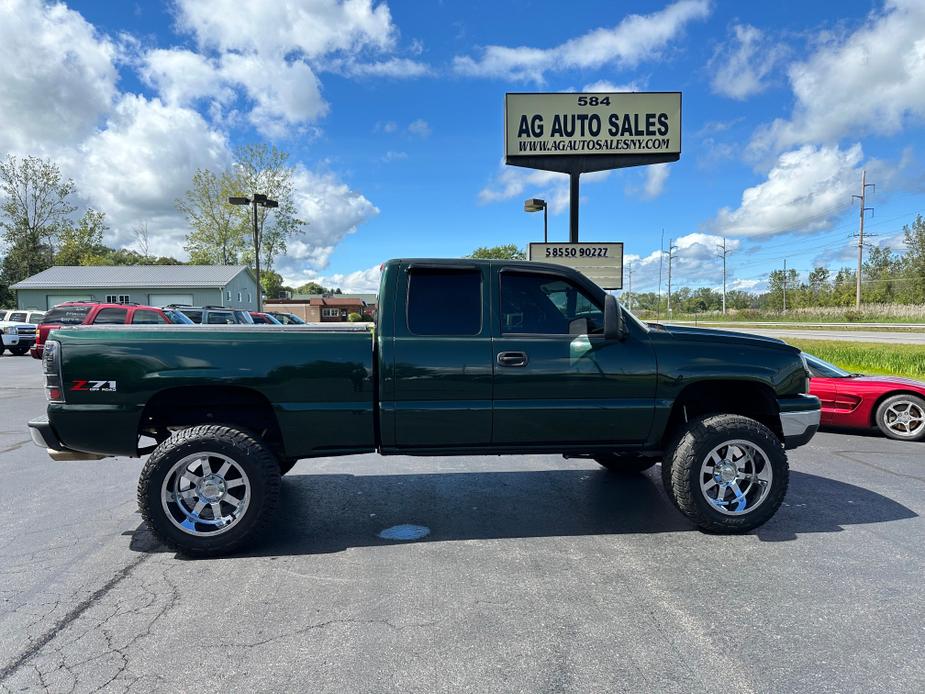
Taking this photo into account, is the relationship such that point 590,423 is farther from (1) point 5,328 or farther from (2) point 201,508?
(1) point 5,328

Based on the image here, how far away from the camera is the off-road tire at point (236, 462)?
361cm

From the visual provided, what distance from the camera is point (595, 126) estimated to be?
37.2 feet

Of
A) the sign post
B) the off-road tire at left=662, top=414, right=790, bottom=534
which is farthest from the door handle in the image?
the sign post

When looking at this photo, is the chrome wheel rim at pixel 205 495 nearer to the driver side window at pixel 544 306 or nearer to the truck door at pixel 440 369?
the truck door at pixel 440 369

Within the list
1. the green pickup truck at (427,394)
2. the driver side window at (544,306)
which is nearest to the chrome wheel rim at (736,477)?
the green pickup truck at (427,394)

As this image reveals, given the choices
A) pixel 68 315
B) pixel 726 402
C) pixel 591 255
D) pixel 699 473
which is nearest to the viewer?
pixel 699 473

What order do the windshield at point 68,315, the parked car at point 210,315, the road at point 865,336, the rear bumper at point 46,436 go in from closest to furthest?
the rear bumper at point 46,436, the windshield at point 68,315, the parked car at point 210,315, the road at point 865,336

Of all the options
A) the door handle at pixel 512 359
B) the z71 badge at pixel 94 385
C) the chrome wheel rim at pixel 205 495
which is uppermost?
the door handle at pixel 512 359

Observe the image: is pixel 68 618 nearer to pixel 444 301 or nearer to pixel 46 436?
pixel 46 436

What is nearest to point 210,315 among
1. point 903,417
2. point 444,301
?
point 444,301

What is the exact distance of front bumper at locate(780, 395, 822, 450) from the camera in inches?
162

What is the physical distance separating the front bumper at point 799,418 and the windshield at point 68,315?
1804 cm

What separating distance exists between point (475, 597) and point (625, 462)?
9.25 feet

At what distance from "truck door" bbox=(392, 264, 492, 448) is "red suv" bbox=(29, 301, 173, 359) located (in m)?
12.5
